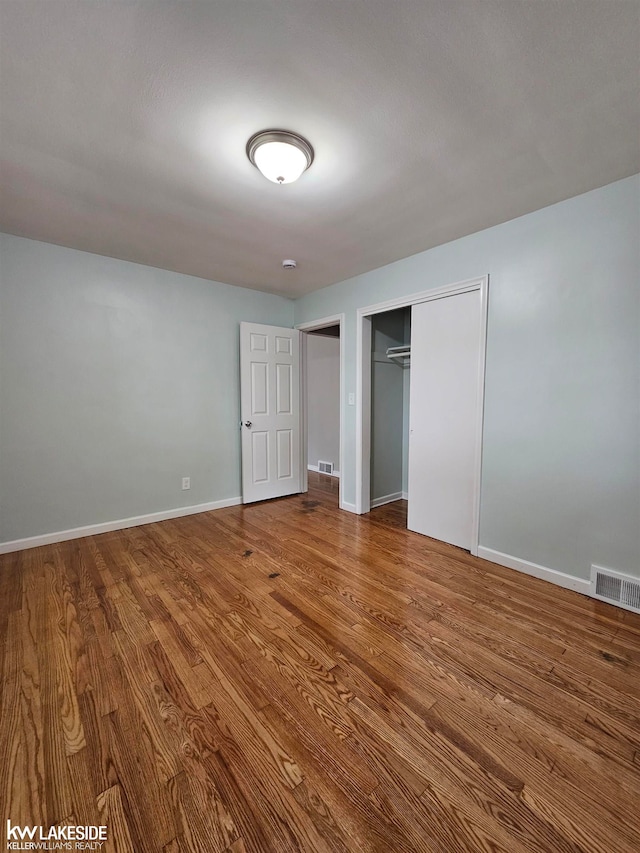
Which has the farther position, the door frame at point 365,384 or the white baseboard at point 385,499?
the white baseboard at point 385,499

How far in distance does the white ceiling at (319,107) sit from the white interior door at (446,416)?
736 millimetres

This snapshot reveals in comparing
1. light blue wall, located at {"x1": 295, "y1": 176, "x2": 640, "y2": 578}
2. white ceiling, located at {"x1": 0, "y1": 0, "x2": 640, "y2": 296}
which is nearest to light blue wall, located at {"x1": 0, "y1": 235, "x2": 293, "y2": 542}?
white ceiling, located at {"x1": 0, "y1": 0, "x2": 640, "y2": 296}

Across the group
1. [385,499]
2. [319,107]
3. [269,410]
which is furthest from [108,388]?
[385,499]

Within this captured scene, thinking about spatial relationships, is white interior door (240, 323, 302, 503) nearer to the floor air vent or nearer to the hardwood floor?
the hardwood floor

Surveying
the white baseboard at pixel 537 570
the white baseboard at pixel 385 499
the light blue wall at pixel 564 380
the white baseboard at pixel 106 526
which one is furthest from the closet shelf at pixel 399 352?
the white baseboard at pixel 106 526

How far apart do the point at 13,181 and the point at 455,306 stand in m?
3.13

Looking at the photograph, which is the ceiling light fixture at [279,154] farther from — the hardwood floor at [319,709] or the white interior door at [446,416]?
the hardwood floor at [319,709]

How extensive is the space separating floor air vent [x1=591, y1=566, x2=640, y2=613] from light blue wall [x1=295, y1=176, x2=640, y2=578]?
56mm

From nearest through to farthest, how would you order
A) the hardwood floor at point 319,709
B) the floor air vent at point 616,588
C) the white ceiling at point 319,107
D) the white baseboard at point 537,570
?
the hardwood floor at point 319,709 < the white ceiling at point 319,107 < the floor air vent at point 616,588 < the white baseboard at point 537,570

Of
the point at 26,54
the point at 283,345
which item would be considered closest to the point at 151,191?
the point at 26,54

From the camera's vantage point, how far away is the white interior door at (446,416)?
2762 millimetres

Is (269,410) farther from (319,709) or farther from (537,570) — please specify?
(319,709)

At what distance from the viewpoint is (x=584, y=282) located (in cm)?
215

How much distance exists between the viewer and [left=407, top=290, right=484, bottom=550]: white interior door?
2762 millimetres
